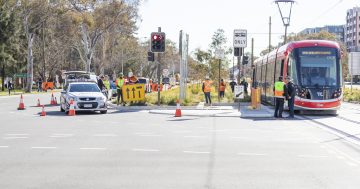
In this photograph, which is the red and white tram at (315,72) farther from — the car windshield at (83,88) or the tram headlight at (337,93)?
the car windshield at (83,88)

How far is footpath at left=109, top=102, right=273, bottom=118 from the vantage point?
80.7ft

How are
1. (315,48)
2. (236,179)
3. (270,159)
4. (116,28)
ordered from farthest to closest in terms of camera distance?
1. (116,28)
2. (315,48)
3. (270,159)
4. (236,179)

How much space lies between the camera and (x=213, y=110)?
2752cm

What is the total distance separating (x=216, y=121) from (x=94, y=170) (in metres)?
12.1

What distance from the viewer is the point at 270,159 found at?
1121cm

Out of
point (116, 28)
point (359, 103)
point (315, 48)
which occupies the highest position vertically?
point (116, 28)

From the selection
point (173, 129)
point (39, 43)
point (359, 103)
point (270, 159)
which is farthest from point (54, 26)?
point (270, 159)

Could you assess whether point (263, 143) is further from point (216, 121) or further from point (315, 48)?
point (315, 48)

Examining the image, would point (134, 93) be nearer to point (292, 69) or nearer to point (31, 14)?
point (292, 69)

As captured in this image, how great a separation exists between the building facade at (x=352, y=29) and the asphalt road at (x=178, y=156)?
502 feet

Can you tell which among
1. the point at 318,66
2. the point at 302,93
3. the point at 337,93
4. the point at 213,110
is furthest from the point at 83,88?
the point at 337,93

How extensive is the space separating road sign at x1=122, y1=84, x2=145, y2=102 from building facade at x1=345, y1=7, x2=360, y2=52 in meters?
141

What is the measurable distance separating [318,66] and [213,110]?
5.42 meters

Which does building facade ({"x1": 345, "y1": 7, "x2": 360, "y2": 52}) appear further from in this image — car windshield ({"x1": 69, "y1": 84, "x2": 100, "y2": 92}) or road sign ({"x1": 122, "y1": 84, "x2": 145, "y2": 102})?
car windshield ({"x1": 69, "y1": 84, "x2": 100, "y2": 92})
